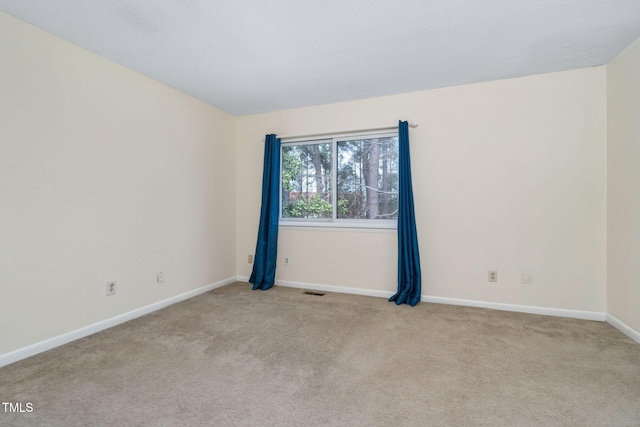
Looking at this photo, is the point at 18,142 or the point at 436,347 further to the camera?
the point at 436,347

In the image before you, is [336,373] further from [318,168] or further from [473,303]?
[318,168]

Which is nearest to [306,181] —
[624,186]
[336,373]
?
[336,373]

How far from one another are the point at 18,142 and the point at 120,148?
0.72 metres

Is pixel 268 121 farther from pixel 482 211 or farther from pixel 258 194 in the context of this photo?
pixel 482 211

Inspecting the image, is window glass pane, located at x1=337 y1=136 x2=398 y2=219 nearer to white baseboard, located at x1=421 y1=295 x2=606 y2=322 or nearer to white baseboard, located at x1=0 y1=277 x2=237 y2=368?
white baseboard, located at x1=421 y1=295 x2=606 y2=322

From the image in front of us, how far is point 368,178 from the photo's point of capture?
3691mm

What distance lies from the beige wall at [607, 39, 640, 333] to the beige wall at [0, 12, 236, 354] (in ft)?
13.6

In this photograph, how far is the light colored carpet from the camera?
1.51 meters

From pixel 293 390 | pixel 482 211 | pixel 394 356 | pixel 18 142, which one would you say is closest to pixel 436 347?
pixel 394 356

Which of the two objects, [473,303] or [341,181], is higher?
[341,181]

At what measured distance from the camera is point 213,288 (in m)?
3.85

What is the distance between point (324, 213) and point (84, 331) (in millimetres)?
2654

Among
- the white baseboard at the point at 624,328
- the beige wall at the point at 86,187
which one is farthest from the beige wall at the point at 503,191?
the beige wall at the point at 86,187

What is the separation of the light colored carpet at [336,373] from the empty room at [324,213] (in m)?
0.02
